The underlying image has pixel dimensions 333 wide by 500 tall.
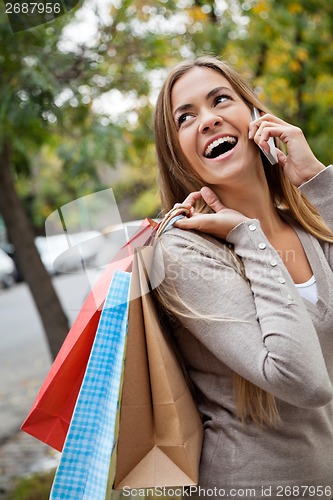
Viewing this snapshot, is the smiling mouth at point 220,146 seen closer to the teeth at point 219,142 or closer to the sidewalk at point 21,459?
the teeth at point 219,142

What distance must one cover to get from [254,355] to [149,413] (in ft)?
0.98

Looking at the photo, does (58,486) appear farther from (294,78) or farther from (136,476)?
(294,78)

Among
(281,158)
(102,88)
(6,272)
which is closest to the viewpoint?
(281,158)

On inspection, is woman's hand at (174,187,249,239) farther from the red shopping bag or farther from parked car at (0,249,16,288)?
parked car at (0,249,16,288)

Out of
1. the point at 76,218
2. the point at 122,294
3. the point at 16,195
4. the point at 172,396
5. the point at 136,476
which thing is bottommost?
the point at 136,476

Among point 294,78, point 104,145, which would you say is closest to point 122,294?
point 104,145

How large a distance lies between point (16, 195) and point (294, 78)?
126 inches

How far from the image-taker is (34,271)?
534 centimetres

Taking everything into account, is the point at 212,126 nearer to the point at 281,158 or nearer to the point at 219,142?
the point at 219,142

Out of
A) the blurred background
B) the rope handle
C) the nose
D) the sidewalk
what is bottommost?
the sidewalk

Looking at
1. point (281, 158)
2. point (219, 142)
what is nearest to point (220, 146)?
point (219, 142)

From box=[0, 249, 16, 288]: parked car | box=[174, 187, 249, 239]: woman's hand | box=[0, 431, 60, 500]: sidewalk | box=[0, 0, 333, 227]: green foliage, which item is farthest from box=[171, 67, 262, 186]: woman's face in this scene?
box=[0, 249, 16, 288]: parked car

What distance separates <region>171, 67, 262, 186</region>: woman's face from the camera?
1751 millimetres

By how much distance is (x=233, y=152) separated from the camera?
5.75 ft
